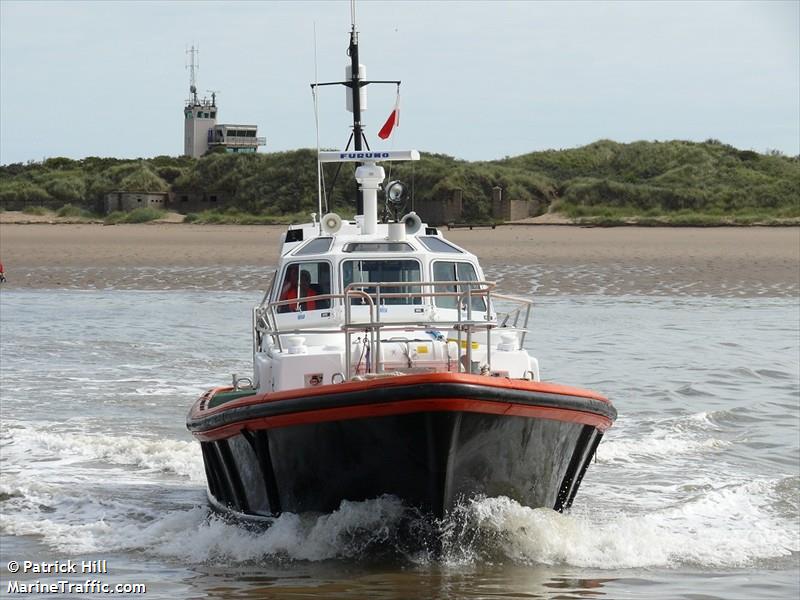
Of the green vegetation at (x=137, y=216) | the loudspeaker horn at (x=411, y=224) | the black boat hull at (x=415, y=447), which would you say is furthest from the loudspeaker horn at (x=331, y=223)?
the green vegetation at (x=137, y=216)

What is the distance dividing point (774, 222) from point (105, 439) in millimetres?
32801

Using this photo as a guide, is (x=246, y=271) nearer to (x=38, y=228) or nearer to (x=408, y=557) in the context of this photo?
(x=38, y=228)

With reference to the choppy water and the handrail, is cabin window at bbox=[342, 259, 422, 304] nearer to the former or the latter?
the handrail

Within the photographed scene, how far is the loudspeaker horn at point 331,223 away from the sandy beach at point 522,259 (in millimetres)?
14829

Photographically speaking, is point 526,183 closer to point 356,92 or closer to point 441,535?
point 356,92

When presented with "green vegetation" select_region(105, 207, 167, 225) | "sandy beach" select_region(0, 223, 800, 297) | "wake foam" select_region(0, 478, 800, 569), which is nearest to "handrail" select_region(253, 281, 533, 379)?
"wake foam" select_region(0, 478, 800, 569)

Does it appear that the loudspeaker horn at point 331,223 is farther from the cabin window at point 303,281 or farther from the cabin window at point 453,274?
the cabin window at point 453,274

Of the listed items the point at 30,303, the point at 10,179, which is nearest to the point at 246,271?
the point at 30,303

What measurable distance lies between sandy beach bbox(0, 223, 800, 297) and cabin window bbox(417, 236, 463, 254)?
48.3 ft

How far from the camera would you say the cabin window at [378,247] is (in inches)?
415

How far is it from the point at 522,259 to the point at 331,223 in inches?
823

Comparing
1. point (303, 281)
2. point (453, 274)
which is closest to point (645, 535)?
point (453, 274)

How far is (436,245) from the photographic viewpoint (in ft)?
35.6

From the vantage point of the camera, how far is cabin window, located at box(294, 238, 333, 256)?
10.7 meters
